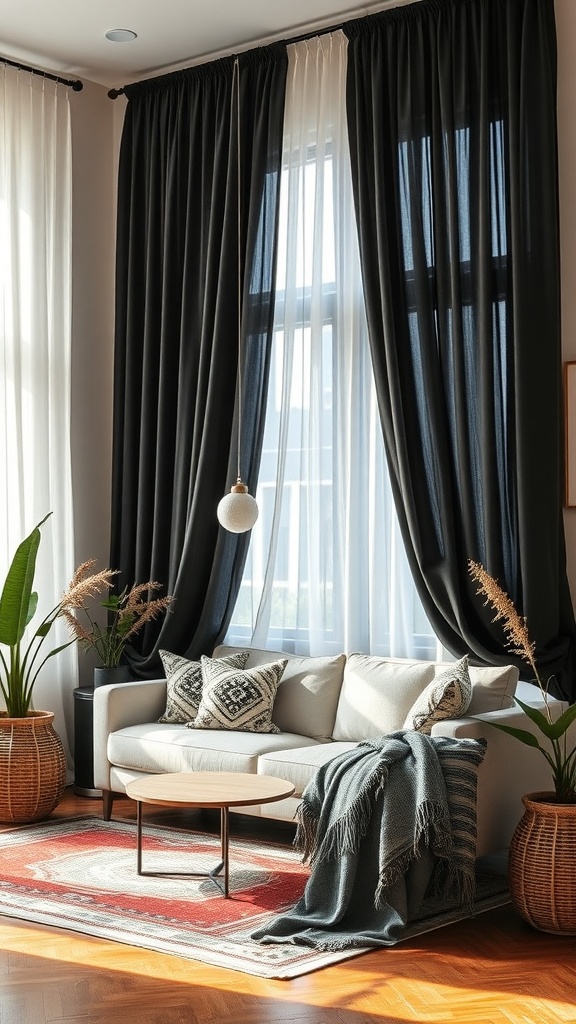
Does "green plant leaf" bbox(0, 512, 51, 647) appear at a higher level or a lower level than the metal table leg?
higher

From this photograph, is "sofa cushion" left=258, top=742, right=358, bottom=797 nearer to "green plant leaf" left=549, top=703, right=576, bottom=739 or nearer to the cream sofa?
the cream sofa

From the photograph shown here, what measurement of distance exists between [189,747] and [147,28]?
3.51 m

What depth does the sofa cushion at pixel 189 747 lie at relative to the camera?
5145 millimetres

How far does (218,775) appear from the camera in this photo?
15.7 feet

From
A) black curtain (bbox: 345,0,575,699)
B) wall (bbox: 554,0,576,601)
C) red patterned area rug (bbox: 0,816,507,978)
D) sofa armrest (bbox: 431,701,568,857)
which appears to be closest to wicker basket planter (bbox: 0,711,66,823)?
red patterned area rug (bbox: 0,816,507,978)

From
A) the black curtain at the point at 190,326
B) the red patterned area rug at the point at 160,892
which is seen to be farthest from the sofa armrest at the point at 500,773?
the black curtain at the point at 190,326

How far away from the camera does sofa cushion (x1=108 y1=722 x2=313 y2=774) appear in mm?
5145

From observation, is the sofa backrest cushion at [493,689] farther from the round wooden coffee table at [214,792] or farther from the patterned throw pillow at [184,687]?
the patterned throw pillow at [184,687]

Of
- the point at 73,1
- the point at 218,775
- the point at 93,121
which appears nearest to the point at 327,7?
the point at 73,1

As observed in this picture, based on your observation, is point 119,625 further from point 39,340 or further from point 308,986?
point 308,986

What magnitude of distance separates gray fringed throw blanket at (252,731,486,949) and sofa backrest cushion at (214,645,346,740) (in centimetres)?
110

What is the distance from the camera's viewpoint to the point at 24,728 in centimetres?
571

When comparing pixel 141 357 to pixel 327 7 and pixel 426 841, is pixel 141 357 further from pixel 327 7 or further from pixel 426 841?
pixel 426 841

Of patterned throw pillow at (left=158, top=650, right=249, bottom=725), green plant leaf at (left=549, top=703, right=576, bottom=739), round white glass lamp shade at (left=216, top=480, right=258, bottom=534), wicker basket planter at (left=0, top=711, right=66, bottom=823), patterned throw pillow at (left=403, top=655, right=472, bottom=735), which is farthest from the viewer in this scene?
patterned throw pillow at (left=158, top=650, right=249, bottom=725)
